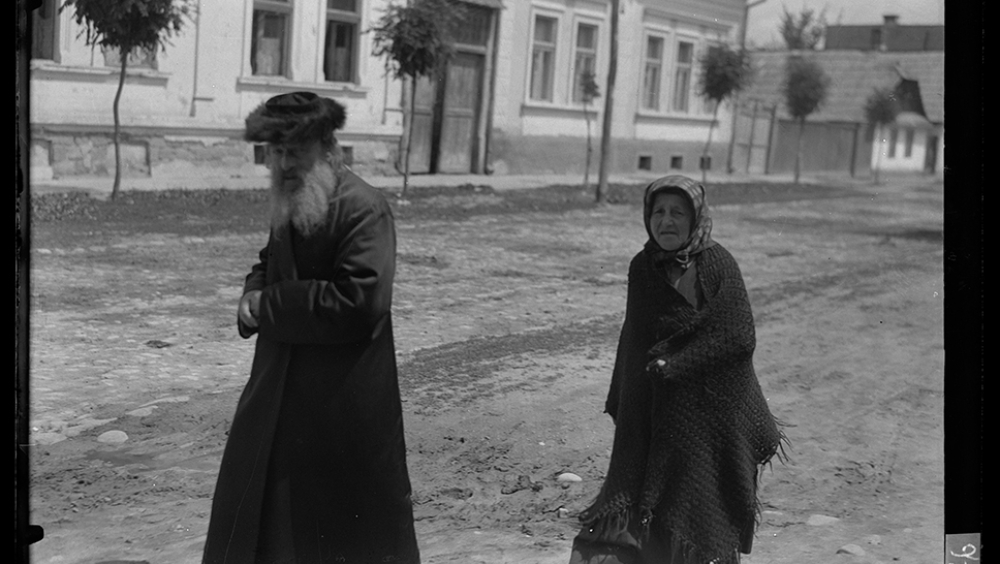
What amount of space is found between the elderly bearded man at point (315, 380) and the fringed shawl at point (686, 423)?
0.72 meters

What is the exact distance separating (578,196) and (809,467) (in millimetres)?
1243

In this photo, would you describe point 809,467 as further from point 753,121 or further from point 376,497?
point 376,497

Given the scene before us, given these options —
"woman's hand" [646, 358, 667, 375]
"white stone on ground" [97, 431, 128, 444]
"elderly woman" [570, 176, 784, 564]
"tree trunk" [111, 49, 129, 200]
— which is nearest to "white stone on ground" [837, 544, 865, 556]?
"elderly woman" [570, 176, 784, 564]

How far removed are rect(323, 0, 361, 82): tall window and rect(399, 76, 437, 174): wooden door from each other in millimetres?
258

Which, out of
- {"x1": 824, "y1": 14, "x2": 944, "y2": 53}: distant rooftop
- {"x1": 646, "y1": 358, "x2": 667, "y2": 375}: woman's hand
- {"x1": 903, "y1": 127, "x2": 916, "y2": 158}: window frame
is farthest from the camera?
{"x1": 903, "y1": 127, "x2": 916, "y2": 158}: window frame

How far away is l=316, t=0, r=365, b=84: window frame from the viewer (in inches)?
134

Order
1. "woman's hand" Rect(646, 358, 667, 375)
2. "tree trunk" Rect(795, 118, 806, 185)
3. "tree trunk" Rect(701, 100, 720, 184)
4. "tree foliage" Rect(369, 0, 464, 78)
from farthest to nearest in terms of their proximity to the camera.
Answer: "tree trunk" Rect(795, 118, 806, 185)
"tree trunk" Rect(701, 100, 720, 184)
"woman's hand" Rect(646, 358, 667, 375)
"tree foliage" Rect(369, 0, 464, 78)

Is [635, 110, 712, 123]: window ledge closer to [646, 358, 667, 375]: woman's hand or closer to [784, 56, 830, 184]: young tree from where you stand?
[784, 56, 830, 184]: young tree

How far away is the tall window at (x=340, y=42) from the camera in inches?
134

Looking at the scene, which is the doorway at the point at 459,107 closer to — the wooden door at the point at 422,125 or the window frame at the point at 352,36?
the wooden door at the point at 422,125

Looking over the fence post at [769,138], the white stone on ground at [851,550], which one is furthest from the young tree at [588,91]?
the white stone on ground at [851,550]

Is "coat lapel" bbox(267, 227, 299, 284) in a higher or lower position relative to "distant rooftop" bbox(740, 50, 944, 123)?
lower

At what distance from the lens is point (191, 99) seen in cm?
345
